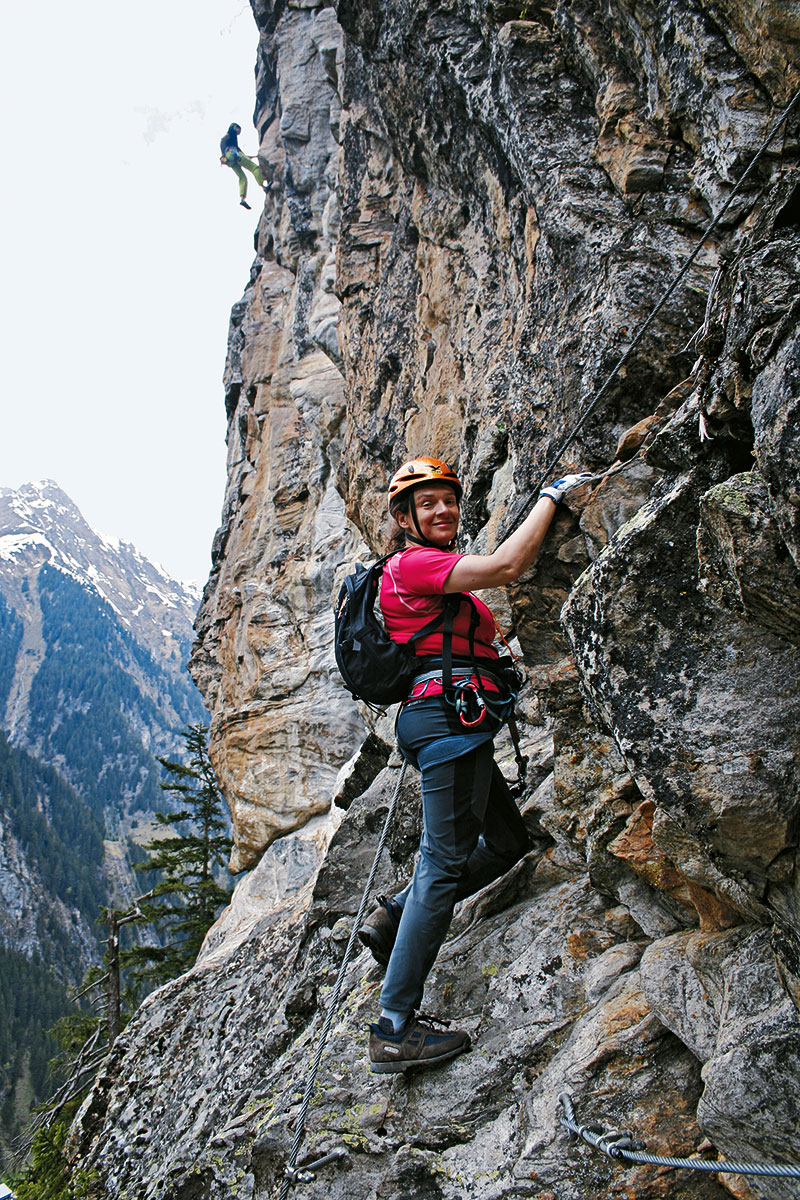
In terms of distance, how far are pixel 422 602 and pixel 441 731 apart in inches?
31.6

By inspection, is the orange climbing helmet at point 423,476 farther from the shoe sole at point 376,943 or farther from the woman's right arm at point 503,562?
the shoe sole at point 376,943

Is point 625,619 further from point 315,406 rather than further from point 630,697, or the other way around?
point 315,406

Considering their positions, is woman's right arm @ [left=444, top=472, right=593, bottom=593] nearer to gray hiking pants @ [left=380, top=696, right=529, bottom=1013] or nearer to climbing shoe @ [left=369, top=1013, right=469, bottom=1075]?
gray hiking pants @ [left=380, top=696, right=529, bottom=1013]

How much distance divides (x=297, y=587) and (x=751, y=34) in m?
15.4

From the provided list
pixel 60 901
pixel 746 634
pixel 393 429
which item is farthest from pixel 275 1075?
pixel 60 901

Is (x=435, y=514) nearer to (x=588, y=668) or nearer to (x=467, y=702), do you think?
(x=467, y=702)

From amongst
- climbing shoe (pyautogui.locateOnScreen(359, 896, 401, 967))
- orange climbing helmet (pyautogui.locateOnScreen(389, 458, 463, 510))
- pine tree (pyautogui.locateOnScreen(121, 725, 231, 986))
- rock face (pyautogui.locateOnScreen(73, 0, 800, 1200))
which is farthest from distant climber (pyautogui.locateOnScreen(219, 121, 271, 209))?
climbing shoe (pyautogui.locateOnScreen(359, 896, 401, 967))

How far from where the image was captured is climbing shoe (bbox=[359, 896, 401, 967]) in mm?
4801

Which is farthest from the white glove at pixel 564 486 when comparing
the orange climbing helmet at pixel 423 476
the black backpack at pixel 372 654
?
the black backpack at pixel 372 654

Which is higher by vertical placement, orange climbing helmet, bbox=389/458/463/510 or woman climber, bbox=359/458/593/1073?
orange climbing helmet, bbox=389/458/463/510

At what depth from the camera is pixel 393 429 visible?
37.1ft

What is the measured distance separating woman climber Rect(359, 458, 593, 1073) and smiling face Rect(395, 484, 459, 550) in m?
0.18

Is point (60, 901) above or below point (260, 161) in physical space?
below

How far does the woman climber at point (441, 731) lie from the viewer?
418 cm
